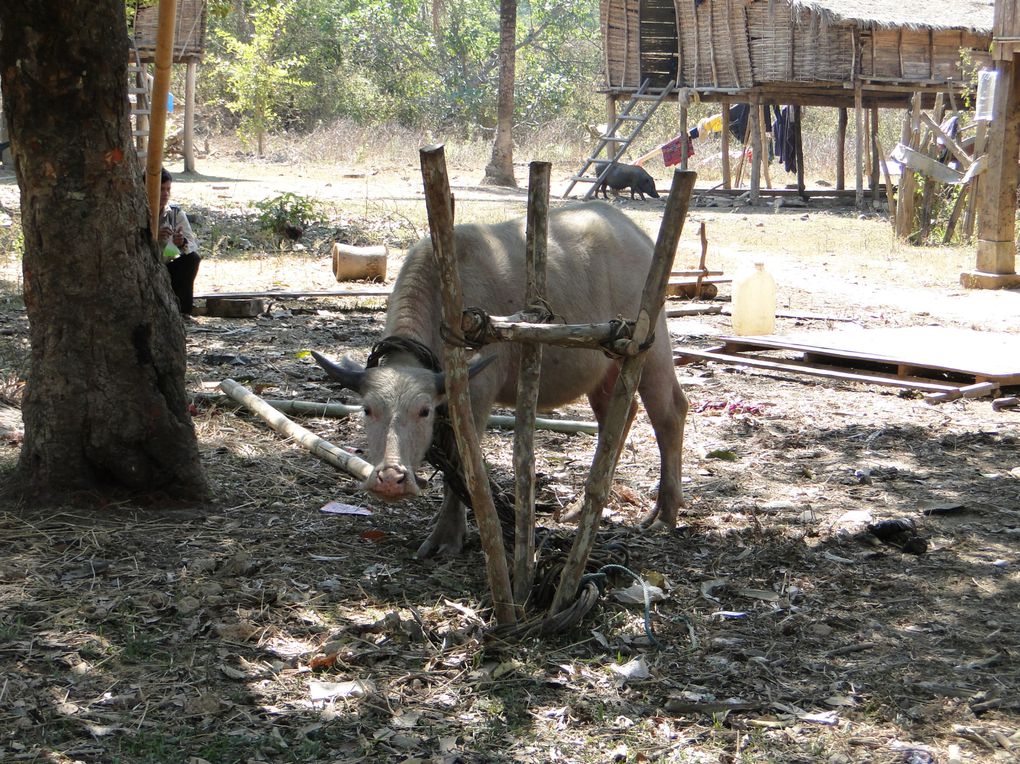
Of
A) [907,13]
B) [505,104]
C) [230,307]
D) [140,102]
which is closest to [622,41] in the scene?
[505,104]

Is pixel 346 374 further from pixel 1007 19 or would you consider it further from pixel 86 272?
pixel 1007 19

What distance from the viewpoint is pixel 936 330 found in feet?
33.2

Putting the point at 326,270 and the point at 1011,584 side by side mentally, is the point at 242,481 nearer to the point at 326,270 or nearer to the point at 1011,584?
the point at 1011,584

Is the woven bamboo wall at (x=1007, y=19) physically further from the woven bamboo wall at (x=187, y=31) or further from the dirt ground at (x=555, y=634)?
the woven bamboo wall at (x=187, y=31)

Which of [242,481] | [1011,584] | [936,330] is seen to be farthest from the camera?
[936,330]

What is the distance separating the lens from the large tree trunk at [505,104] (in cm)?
2544

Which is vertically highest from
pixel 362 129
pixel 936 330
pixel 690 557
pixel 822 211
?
pixel 362 129

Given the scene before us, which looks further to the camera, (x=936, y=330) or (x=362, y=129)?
(x=362, y=129)

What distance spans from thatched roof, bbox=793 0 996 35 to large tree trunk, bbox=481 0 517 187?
6.48 m

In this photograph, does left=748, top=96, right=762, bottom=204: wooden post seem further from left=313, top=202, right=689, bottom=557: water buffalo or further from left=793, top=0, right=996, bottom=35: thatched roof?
left=313, top=202, right=689, bottom=557: water buffalo

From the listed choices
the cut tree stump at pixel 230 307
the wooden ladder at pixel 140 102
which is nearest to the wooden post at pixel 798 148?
the wooden ladder at pixel 140 102

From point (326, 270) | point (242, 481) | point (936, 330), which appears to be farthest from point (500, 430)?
point (326, 270)

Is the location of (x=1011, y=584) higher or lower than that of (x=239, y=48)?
lower

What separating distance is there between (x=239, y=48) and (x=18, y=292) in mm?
18832
